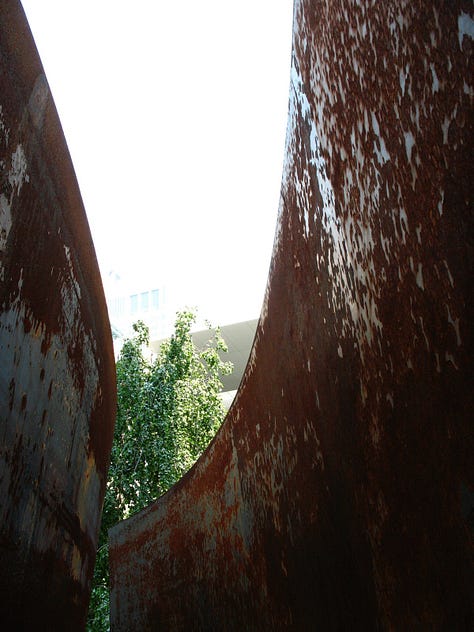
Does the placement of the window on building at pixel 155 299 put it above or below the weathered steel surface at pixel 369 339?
above

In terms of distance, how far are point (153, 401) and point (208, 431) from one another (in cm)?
156

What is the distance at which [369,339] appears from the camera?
1.53m

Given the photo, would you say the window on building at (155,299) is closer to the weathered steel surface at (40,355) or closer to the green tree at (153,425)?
the green tree at (153,425)

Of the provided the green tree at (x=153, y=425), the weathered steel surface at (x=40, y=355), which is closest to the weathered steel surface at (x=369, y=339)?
the weathered steel surface at (x=40, y=355)

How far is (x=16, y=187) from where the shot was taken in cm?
179

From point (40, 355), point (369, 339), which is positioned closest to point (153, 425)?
point (40, 355)

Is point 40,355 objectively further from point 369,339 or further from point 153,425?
point 153,425

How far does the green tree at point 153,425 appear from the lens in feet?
41.3

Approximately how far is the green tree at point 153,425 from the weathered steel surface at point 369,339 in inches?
398

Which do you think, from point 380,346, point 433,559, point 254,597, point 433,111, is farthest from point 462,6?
point 254,597

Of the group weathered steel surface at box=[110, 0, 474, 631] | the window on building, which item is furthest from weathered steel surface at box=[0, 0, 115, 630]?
the window on building

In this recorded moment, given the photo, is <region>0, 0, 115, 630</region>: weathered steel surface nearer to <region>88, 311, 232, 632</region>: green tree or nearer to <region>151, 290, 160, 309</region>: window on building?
<region>88, 311, 232, 632</region>: green tree

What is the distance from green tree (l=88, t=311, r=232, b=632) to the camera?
12586 mm

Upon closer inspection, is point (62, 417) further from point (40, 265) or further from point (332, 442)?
point (332, 442)
